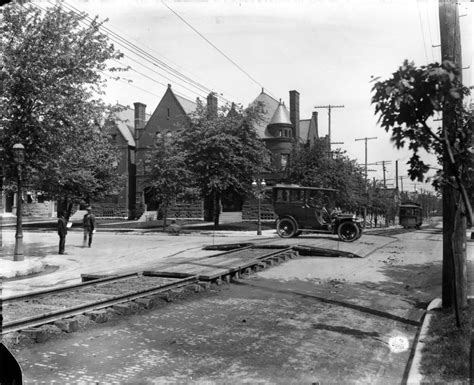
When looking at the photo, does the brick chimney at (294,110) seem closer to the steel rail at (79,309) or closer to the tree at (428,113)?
the steel rail at (79,309)

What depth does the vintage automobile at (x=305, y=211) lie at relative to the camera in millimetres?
21641

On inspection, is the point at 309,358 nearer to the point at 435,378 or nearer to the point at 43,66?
the point at 435,378

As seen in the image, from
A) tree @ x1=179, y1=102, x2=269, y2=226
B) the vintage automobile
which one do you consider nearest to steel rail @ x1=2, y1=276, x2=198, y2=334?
the vintage automobile

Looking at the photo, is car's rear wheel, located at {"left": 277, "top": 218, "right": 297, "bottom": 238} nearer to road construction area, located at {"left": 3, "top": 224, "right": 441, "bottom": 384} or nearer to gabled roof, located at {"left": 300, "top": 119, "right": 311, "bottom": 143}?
road construction area, located at {"left": 3, "top": 224, "right": 441, "bottom": 384}

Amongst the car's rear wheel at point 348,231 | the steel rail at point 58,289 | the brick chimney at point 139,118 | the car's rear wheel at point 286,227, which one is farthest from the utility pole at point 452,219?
the brick chimney at point 139,118

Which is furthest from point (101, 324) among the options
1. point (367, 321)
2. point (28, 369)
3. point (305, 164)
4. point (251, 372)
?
point (305, 164)

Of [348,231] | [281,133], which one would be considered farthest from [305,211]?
[281,133]

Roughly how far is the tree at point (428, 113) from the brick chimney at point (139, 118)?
49572 millimetres

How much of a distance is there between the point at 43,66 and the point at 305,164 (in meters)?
25.5

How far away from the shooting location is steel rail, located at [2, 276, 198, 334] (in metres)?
6.14

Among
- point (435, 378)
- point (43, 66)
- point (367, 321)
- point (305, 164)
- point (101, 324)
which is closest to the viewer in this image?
point (435, 378)

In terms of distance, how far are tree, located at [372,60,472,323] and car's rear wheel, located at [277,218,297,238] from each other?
1586cm

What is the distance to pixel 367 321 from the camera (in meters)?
7.50

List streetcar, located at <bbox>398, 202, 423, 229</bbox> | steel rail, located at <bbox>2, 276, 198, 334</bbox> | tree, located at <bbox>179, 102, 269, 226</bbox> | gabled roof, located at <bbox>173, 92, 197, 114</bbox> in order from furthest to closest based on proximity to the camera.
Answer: gabled roof, located at <bbox>173, 92, 197, 114</bbox> → streetcar, located at <bbox>398, 202, 423, 229</bbox> → tree, located at <bbox>179, 102, 269, 226</bbox> → steel rail, located at <bbox>2, 276, 198, 334</bbox>
